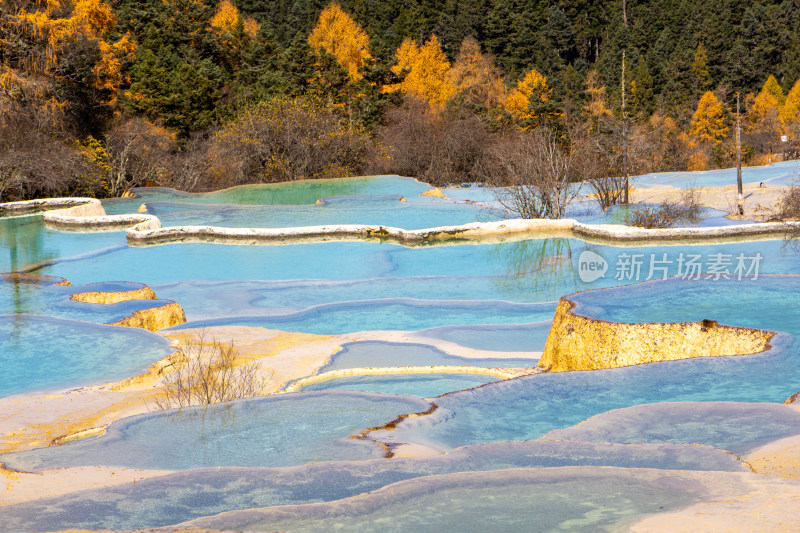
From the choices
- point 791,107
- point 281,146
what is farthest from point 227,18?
point 791,107

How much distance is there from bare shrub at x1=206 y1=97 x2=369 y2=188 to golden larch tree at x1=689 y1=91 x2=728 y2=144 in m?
25.8

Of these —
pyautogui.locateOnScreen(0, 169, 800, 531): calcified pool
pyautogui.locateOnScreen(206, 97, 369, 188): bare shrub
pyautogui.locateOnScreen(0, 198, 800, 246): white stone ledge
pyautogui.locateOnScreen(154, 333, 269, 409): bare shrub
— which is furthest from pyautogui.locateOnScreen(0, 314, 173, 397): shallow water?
pyautogui.locateOnScreen(206, 97, 369, 188): bare shrub

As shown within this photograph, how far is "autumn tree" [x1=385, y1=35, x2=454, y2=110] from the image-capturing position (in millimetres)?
41969

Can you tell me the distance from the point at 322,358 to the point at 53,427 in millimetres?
2505

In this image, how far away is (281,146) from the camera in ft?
74.2

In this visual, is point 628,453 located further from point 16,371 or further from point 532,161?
point 532,161

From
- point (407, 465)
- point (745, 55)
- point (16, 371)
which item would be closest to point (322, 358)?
point (16, 371)

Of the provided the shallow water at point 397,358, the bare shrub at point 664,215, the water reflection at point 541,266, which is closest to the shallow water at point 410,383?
the shallow water at point 397,358

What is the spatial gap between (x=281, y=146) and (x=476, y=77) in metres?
23.9

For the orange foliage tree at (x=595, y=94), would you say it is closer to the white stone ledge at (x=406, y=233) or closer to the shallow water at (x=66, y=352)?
the white stone ledge at (x=406, y=233)

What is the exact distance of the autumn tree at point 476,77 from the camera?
43.1 m

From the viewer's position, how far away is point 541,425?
15.7ft
